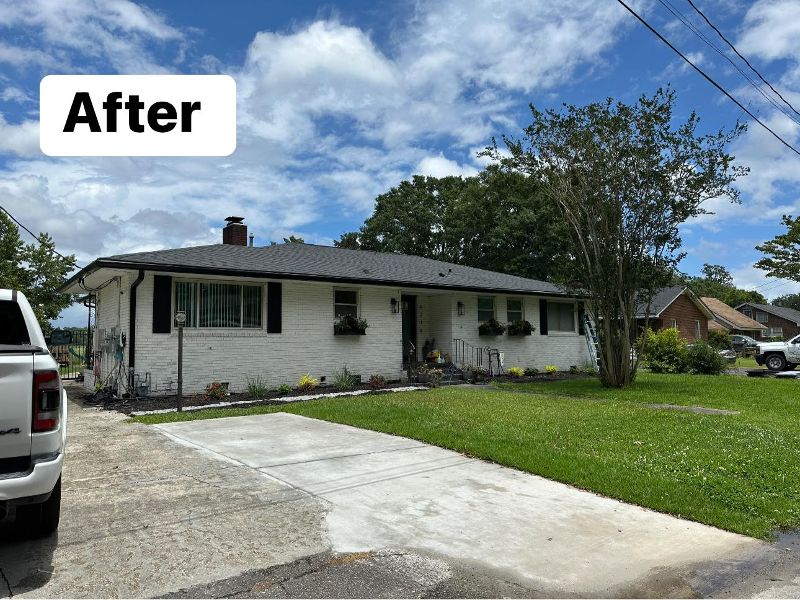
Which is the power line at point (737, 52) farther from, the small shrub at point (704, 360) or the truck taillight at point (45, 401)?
the small shrub at point (704, 360)

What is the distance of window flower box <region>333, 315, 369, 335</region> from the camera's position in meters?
14.4

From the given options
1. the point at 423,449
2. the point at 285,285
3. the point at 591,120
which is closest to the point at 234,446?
the point at 423,449

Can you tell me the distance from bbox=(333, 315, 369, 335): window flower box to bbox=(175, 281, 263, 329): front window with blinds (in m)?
1.97

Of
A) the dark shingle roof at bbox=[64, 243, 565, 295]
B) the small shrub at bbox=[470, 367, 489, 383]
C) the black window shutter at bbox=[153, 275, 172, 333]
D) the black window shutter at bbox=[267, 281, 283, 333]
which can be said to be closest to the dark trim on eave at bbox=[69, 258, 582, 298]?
the dark shingle roof at bbox=[64, 243, 565, 295]

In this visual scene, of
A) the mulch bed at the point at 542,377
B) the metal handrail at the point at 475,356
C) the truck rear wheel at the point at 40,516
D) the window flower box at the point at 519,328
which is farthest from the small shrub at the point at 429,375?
the truck rear wheel at the point at 40,516

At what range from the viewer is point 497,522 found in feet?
14.6

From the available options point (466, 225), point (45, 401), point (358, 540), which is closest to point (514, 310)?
point (358, 540)

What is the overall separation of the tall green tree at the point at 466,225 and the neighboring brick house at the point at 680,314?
8986 mm

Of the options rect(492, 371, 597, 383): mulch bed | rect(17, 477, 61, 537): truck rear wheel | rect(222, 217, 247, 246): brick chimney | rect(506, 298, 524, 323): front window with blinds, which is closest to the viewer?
rect(17, 477, 61, 537): truck rear wheel

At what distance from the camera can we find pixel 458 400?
11359mm

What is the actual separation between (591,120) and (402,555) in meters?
12.7

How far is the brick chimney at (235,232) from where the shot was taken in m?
16.7

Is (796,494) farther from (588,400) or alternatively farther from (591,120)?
(591,120)

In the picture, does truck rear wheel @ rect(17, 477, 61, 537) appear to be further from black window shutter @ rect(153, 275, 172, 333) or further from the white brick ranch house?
black window shutter @ rect(153, 275, 172, 333)
